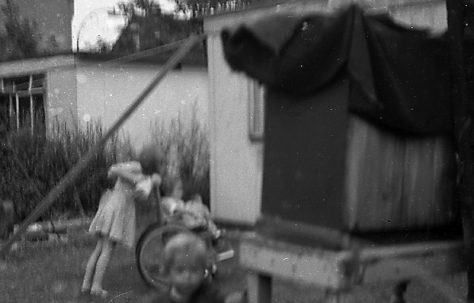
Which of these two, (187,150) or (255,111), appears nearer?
(255,111)

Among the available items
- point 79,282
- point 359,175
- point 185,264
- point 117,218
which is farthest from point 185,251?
point 79,282

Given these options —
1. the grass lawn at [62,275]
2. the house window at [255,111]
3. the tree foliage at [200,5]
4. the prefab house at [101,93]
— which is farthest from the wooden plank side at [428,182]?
the tree foliage at [200,5]

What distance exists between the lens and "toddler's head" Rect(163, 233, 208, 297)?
140 inches

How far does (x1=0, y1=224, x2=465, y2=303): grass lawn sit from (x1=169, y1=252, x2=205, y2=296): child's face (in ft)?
8.50

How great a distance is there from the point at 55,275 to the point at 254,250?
417 centimetres

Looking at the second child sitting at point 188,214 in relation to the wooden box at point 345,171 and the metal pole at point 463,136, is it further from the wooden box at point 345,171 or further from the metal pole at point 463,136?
the metal pole at point 463,136

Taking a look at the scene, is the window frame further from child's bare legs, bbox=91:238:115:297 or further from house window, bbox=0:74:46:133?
house window, bbox=0:74:46:133

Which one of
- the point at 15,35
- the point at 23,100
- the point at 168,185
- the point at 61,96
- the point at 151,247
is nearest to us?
the point at 151,247

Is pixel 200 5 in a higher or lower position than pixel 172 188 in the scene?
higher

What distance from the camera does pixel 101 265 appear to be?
7.25 metres

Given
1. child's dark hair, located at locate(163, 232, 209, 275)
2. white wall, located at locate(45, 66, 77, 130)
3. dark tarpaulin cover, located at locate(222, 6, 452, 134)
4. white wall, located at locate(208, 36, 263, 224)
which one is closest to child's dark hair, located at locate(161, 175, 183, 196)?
white wall, located at locate(208, 36, 263, 224)

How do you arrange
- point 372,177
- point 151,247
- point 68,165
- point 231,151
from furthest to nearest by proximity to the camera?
point 68,165, point 231,151, point 151,247, point 372,177

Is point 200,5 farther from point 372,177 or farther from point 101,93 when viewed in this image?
point 372,177

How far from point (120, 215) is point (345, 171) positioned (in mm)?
3498
